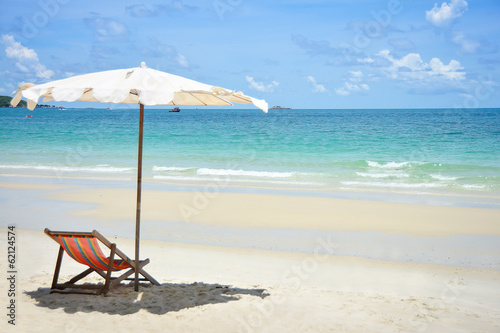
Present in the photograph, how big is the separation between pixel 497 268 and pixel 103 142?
97.4 feet

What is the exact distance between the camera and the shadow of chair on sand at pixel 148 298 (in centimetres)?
→ 493

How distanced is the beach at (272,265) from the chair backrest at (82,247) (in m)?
0.43

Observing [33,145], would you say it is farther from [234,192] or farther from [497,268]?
[497,268]

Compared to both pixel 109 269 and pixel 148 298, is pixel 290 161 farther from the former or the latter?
pixel 109 269

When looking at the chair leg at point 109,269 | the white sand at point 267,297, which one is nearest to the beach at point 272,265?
the white sand at point 267,297

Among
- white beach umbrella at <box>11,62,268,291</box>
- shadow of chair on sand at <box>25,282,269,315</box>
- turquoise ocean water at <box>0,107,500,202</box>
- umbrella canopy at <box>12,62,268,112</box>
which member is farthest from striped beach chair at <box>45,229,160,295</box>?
turquoise ocean water at <box>0,107,500,202</box>

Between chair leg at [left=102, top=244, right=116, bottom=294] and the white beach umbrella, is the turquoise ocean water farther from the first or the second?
chair leg at [left=102, top=244, right=116, bottom=294]

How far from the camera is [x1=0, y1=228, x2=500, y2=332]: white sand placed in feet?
15.3

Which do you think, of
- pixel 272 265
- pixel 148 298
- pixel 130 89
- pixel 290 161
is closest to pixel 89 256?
pixel 148 298

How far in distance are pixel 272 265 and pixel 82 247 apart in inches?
112

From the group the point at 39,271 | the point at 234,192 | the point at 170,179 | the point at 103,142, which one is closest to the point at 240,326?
the point at 39,271

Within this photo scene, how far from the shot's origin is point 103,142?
3316 centimetres

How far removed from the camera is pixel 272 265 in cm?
685

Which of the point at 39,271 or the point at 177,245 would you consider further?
the point at 177,245
